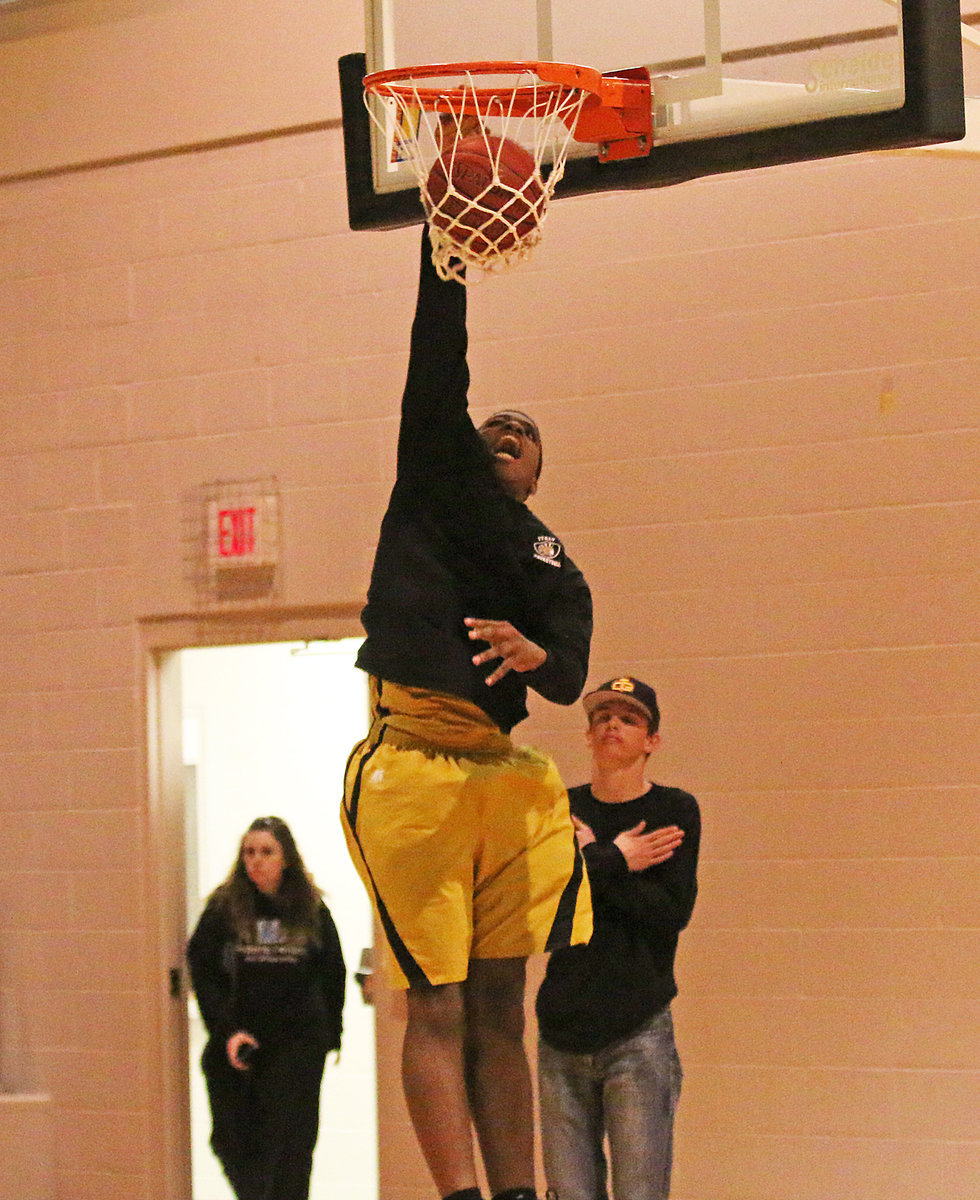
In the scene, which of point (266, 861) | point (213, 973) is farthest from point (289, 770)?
point (213, 973)

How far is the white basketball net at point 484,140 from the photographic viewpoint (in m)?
2.61

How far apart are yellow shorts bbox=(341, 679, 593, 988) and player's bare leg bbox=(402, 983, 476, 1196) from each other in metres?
0.05

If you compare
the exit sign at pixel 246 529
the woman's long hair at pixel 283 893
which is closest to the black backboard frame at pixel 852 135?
the exit sign at pixel 246 529

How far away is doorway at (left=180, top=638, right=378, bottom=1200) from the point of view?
711 cm

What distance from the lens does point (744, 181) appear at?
5062 millimetres

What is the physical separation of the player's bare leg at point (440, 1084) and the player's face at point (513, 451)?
38.3 inches

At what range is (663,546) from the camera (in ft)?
16.6

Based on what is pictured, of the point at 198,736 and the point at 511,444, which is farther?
the point at 198,736

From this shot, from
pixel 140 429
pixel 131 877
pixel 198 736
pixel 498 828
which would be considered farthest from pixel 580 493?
pixel 198 736

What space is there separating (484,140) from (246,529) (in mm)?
3004

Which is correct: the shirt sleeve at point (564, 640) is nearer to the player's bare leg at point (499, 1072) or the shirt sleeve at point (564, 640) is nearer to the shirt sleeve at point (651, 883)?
the player's bare leg at point (499, 1072)

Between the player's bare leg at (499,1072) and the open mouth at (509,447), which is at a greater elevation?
the open mouth at (509,447)

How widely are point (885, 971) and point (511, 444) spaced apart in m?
2.70

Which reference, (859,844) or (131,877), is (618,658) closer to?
(859,844)
